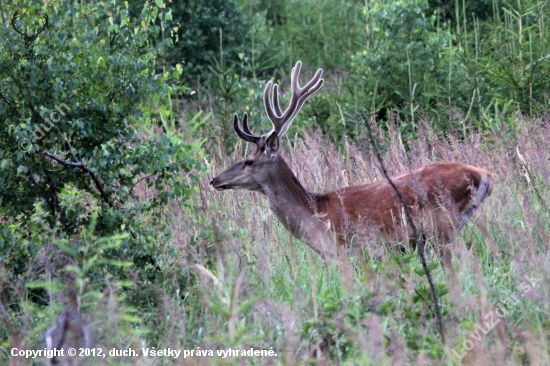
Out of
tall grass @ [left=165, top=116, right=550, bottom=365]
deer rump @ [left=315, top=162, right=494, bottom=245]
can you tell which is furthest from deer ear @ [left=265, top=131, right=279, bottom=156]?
deer rump @ [left=315, top=162, right=494, bottom=245]

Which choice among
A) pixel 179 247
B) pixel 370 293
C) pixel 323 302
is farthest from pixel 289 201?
pixel 370 293

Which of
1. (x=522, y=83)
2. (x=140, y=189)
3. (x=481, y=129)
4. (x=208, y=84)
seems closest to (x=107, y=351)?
(x=140, y=189)

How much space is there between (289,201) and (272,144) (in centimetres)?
51

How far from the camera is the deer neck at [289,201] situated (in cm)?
620

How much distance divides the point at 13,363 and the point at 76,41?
7.11 ft

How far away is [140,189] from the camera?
283 inches

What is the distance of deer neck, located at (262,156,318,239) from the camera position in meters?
6.20

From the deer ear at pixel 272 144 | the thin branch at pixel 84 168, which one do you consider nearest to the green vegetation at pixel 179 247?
the thin branch at pixel 84 168

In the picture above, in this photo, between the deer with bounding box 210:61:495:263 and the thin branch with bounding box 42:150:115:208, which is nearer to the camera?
the thin branch with bounding box 42:150:115:208

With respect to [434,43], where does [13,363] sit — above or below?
below

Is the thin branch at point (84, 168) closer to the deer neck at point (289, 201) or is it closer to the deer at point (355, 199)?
the deer at point (355, 199)

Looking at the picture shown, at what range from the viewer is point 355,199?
6.07m

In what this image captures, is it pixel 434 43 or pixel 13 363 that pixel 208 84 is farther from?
pixel 13 363

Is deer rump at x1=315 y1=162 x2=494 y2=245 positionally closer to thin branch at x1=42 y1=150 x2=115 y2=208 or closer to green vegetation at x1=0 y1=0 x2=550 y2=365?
green vegetation at x1=0 y1=0 x2=550 y2=365
